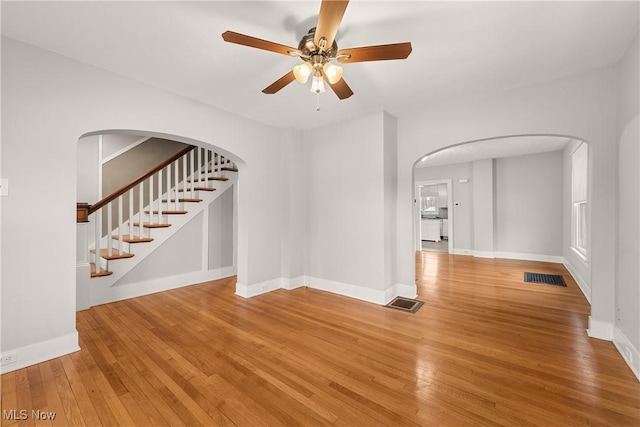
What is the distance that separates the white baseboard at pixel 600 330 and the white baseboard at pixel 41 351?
479 cm

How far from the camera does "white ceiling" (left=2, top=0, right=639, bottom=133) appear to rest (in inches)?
72.1

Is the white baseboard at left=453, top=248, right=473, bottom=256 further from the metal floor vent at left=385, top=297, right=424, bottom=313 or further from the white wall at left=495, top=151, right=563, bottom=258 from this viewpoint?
the metal floor vent at left=385, top=297, right=424, bottom=313

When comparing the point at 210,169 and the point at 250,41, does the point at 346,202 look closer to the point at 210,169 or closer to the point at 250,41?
the point at 250,41

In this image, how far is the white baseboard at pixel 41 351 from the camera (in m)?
2.05

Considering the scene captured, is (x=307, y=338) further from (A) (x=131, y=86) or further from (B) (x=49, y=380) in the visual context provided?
(A) (x=131, y=86)

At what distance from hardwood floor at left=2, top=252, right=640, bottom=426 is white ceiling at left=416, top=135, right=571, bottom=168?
128 inches

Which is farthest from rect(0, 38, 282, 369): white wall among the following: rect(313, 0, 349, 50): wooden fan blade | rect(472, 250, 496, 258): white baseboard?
rect(472, 250, 496, 258): white baseboard

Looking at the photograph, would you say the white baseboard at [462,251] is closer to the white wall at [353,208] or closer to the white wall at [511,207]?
the white wall at [511,207]

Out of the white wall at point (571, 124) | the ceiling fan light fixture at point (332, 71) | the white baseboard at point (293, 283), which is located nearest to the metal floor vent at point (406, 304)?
the white baseboard at point (293, 283)

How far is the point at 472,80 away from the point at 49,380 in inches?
179

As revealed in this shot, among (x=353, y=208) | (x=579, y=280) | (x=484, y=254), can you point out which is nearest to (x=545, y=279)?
(x=579, y=280)

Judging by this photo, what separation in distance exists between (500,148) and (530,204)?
1748 mm

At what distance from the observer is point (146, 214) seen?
445cm

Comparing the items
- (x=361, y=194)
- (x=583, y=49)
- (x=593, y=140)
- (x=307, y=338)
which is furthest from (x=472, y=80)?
(x=307, y=338)
